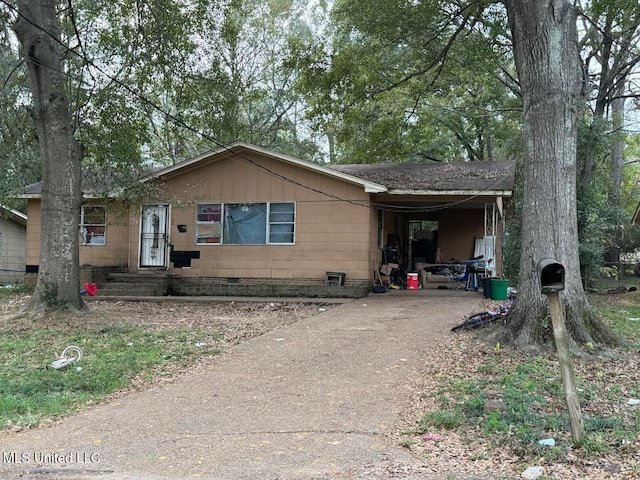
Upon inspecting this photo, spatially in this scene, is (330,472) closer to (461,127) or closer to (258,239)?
(258,239)

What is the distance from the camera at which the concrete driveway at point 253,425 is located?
13.3ft

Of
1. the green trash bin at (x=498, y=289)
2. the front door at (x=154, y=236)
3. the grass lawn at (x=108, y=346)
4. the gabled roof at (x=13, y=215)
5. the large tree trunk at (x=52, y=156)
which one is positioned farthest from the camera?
the gabled roof at (x=13, y=215)

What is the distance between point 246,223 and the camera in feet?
53.6

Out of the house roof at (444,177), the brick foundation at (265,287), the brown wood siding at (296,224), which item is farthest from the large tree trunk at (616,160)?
the brick foundation at (265,287)

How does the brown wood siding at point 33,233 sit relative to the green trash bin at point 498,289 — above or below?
above

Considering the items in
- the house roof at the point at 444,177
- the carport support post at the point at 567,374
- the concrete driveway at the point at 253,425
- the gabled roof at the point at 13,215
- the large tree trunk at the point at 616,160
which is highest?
the large tree trunk at the point at 616,160

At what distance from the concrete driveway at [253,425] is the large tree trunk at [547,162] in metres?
1.68

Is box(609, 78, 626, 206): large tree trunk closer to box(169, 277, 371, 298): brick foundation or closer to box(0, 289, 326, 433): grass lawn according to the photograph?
box(169, 277, 371, 298): brick foundation

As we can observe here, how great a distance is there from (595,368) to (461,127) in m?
22.4

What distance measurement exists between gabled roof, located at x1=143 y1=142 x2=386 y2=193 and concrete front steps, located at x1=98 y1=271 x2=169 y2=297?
2842 millimetres

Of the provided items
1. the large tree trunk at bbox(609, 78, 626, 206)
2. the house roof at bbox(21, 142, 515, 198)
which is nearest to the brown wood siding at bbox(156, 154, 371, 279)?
the house roof at bbox(21, 142, 515, 198)

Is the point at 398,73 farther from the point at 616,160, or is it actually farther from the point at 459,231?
the point at 616,160

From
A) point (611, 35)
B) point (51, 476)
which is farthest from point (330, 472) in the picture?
point (611, 35)

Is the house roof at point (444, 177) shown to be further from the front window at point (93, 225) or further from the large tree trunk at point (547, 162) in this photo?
the front window at point (93, 225)
